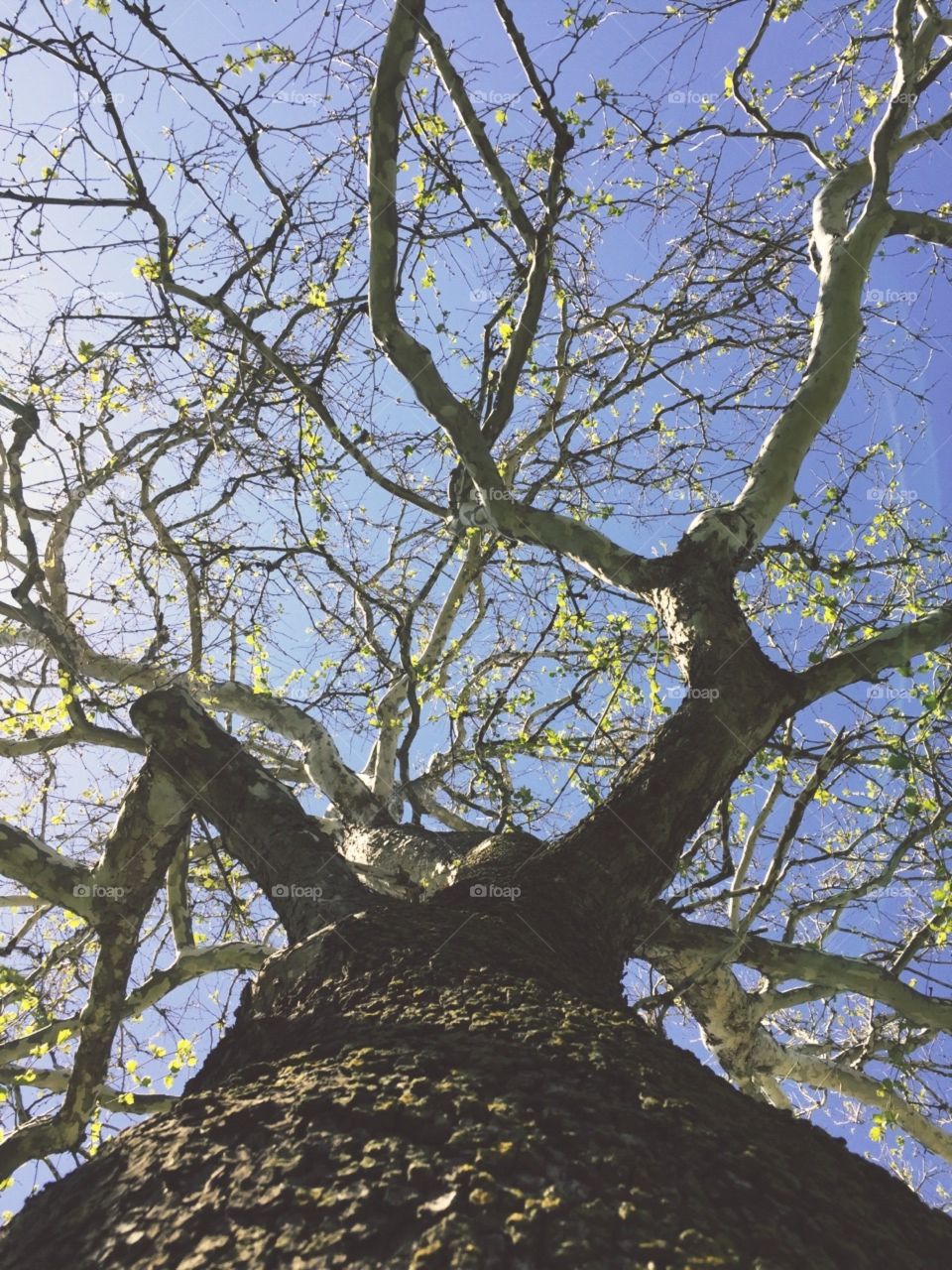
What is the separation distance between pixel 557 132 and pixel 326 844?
3135mm

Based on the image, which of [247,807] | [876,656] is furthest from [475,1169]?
[876,656]

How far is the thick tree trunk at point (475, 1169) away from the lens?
0.99 meters

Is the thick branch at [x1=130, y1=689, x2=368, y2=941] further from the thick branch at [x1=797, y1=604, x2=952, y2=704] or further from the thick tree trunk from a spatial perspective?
the thick branch at [x1=797, y1=604, x2=952, y2=704]

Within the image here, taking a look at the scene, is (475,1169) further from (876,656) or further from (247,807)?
(876,656)

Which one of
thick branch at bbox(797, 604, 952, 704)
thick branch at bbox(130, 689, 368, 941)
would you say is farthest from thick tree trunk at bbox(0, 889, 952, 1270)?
thick branch at bbox(797, 604, 952, 704)

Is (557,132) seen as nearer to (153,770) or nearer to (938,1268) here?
(153,770)

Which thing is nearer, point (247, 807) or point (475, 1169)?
point (475, 1169)

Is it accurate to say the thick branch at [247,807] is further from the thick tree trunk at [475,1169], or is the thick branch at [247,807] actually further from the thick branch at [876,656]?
the thick branch at [876,656]

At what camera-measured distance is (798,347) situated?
611cm

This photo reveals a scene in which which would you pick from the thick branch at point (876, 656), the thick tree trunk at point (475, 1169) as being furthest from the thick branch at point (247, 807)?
the thick branch at point (876, 656)

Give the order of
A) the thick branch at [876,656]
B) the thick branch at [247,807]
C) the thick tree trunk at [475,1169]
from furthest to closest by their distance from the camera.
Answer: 1. the thick branch at [876,656]
2. the thick branch at [247,807]
3. the thick tree trunk at [475,1169]

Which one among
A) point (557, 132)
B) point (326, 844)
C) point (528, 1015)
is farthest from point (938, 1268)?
point (557, 132)

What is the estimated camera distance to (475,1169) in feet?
3.63

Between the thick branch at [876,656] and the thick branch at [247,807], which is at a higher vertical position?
the thick branch at [247,807]
